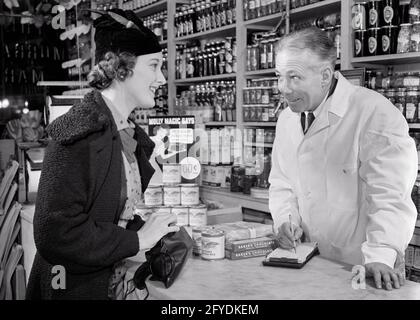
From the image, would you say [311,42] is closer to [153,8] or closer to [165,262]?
→ [165,262]

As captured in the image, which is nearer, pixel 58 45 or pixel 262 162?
pixel 262 162

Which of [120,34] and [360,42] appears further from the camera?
[360,42]

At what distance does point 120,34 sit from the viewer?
Result: 165 cm

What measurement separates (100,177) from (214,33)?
3.62m

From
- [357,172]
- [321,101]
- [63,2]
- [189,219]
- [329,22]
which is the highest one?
[63,2]

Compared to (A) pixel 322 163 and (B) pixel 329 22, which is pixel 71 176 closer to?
(A) pixel 322 163

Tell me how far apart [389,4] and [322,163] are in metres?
1.53

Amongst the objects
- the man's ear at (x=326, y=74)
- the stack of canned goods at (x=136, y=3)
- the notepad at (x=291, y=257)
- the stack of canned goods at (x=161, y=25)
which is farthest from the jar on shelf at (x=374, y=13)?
the stack of canned goods at (x=136, y=3)

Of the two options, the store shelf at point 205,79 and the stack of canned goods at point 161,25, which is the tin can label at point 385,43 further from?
the stack of canned goods at point 161,25

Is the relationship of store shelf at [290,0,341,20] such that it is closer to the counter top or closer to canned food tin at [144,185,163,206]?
canned food tin at [144,185,163,206]

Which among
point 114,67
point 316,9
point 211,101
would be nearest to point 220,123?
point 211,101
